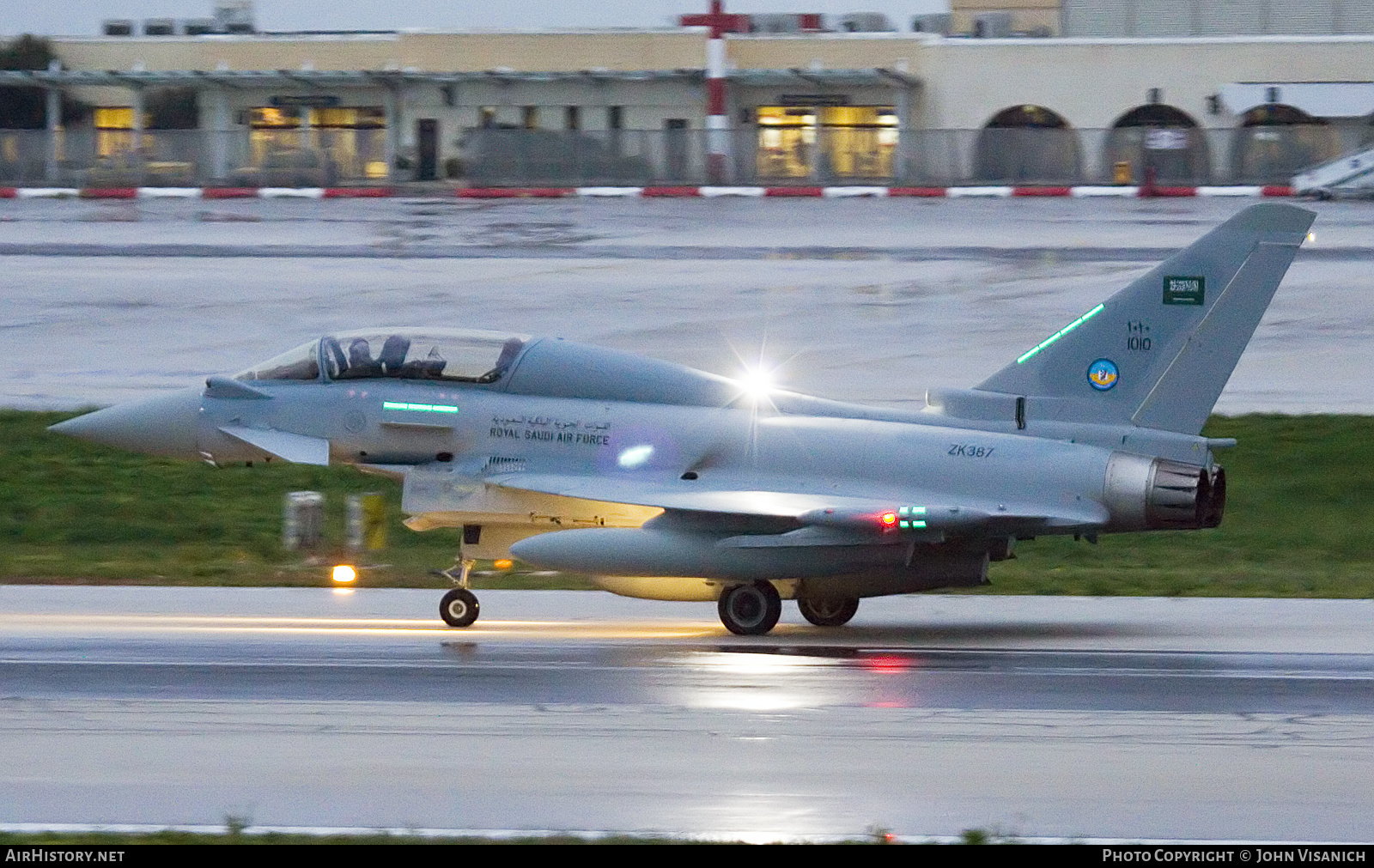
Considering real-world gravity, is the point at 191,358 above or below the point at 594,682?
above

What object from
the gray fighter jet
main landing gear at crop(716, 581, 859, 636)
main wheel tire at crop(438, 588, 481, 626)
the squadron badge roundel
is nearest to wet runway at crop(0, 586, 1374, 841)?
main wheel tire at crop(438, 588, 481, 626)

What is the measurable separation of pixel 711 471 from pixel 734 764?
573cm

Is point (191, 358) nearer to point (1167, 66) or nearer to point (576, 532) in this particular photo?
point (576, 532)

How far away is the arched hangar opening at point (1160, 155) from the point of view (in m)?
52.5

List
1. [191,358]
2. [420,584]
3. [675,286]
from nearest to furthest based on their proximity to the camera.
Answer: [420,584] < [191,358] < [675,286]

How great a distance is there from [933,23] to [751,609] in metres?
81.2

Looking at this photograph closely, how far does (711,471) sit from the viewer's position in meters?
15.9

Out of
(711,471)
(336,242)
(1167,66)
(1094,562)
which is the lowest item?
(1094,562)

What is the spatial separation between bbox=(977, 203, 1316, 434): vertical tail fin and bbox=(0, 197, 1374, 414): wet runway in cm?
1003

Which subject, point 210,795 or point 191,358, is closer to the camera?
point 210,795

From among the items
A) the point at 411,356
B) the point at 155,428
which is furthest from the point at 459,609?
the point at 155,428

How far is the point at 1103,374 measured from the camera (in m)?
15.7

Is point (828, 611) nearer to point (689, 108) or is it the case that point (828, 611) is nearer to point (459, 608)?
point (459, 608)

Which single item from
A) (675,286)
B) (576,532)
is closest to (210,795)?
(576,532)
